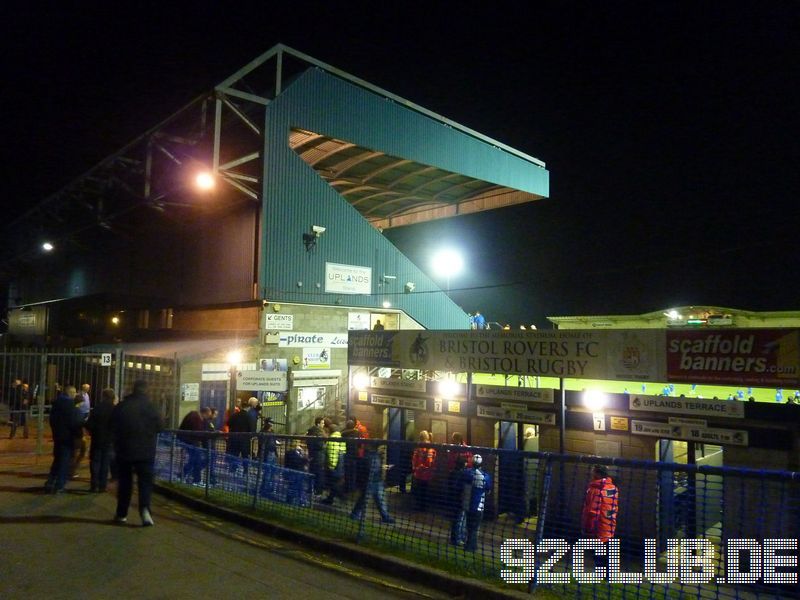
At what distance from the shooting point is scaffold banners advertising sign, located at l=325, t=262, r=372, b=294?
2120cm

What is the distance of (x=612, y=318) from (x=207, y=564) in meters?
29.8

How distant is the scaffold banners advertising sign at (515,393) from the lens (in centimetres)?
1045

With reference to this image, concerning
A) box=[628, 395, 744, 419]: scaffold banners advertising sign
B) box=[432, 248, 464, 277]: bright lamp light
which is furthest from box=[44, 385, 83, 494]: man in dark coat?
box=[432, 248, 464, 277]: bright lamp light

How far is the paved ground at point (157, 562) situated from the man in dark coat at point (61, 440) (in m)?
0.80

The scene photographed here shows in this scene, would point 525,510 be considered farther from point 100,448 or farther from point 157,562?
point 100,448

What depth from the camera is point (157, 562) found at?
554 centimetres

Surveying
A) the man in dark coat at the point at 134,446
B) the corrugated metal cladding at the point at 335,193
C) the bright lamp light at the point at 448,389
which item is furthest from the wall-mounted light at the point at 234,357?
the man in dark coat at the point at 134,446

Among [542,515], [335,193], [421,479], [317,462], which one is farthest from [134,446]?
[335,193]

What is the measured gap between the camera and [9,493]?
8.41 metres

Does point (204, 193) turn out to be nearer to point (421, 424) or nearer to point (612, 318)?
point (421, 424)

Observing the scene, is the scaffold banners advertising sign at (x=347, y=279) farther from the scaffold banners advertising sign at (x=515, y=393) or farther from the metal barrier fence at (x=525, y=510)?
the metal barrier fence at (x=525, y=510)

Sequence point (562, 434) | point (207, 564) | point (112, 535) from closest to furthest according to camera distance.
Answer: point (207, 564) < point (112, 535) < point (562, 434)

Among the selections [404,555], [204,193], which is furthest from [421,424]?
[204,193]

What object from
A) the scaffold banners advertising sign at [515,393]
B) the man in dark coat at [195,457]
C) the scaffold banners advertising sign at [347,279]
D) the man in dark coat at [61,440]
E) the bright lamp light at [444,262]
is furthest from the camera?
the bright lamp light at [444,262]
